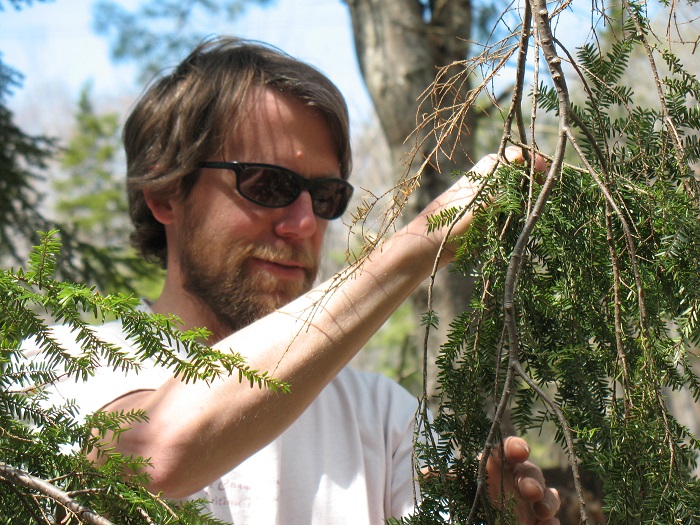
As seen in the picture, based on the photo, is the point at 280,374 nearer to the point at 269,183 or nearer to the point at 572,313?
the point at 572,313

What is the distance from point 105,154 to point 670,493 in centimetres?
1944

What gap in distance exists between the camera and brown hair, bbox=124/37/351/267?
260 centimetres

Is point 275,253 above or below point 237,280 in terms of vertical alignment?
above

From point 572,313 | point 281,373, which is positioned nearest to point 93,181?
point 281,373

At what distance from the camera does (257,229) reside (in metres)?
2.38

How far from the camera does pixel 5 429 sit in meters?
1.22

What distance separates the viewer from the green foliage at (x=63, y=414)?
112 centimetres

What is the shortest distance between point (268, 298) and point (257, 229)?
0.23 meters

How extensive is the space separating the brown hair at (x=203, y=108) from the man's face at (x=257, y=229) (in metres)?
0.06

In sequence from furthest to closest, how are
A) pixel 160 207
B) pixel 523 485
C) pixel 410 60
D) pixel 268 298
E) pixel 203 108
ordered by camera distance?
1. pixel 410 60
2. pixel 160 207
3. pixel 203 108
4. pixel 268 298
5. pixel 523 485

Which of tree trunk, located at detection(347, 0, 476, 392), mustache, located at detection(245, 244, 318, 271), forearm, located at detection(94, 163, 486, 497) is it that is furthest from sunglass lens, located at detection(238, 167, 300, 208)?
tree trunk, located at detection(347, 0, 476, 392)

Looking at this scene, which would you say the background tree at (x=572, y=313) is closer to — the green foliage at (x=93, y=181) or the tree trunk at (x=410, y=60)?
the tree trunk at (x=410, y=60)

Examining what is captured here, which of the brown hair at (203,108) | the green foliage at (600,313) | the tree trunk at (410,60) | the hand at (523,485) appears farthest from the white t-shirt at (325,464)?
the tree trunk at (410,60)

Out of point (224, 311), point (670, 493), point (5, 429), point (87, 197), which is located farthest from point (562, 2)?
point (87, 197)
